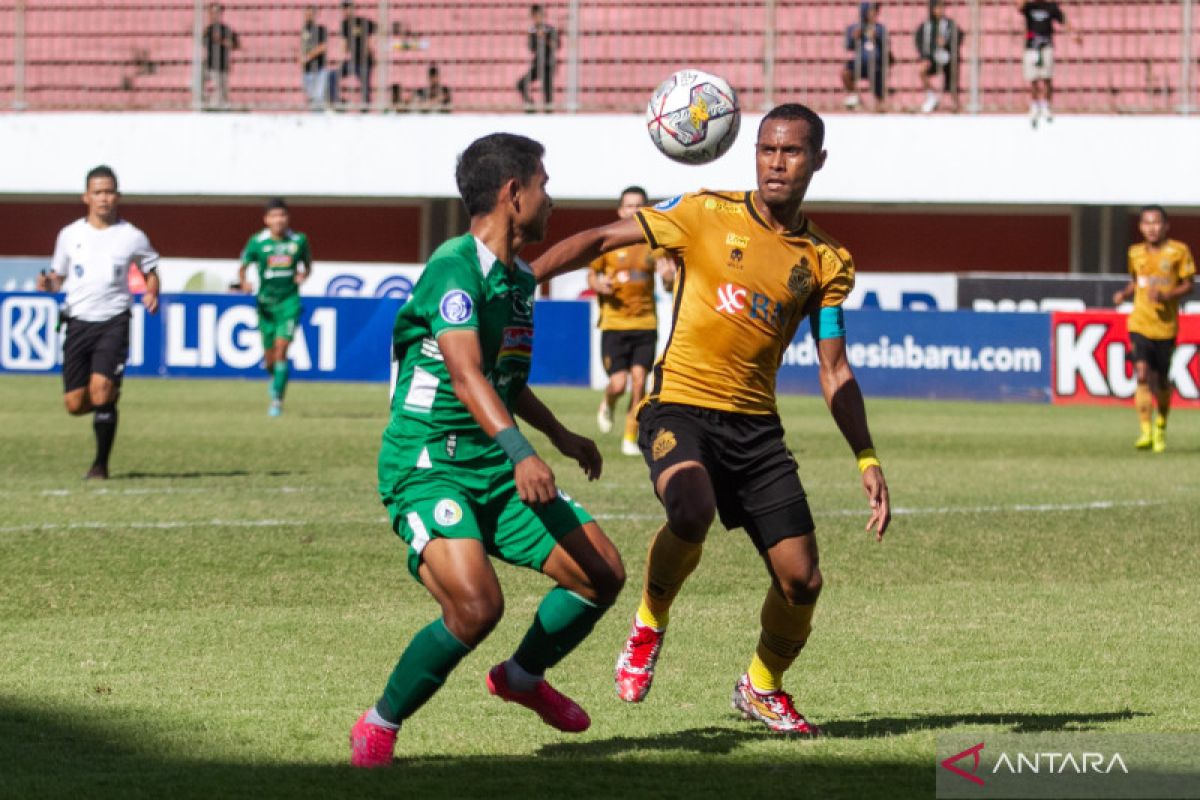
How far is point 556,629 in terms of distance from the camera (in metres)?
5.82

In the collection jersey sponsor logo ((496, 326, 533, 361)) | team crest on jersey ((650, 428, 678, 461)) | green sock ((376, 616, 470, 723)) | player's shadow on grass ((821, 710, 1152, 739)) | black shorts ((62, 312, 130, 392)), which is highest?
jersey sponsor logo ((496, 326, 533, 361))

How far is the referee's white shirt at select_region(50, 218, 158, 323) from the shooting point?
46.4ft

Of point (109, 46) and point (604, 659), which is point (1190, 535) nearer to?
point (604, 659)

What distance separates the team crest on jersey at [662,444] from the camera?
6.47m

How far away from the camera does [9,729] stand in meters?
6.18

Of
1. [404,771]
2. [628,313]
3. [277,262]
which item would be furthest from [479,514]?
[277,262]

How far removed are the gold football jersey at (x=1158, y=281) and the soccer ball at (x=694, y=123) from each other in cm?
1170

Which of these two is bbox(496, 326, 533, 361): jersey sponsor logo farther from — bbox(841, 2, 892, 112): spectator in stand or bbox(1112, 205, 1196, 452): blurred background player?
bbox(841, 2, 892, 112): spectator in stand

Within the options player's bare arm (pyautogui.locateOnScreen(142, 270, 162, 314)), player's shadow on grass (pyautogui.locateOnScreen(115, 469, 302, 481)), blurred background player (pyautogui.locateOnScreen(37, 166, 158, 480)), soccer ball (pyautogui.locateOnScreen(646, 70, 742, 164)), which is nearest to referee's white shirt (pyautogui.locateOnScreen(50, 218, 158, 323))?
blurred background player (pyautogui.locateOnScreen(37, 166, 158, 480))

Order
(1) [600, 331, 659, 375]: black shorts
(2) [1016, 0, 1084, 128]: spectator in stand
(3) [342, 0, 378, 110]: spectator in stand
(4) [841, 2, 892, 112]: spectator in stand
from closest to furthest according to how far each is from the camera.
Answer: (1) [600, 331, 659, 375]: black shorts, (2) [1016, 0, 1084, 128]: spectator in stand, (4) [841, 2, 892, 112]: spectator in stand, (3) [342, 0, 378, 110]: spectator in stand

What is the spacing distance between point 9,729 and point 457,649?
5.50ft

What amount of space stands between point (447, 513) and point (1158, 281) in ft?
48.1

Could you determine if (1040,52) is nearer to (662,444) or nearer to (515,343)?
(662,444)

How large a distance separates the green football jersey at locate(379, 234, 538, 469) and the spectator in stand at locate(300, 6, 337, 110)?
2790 cm
